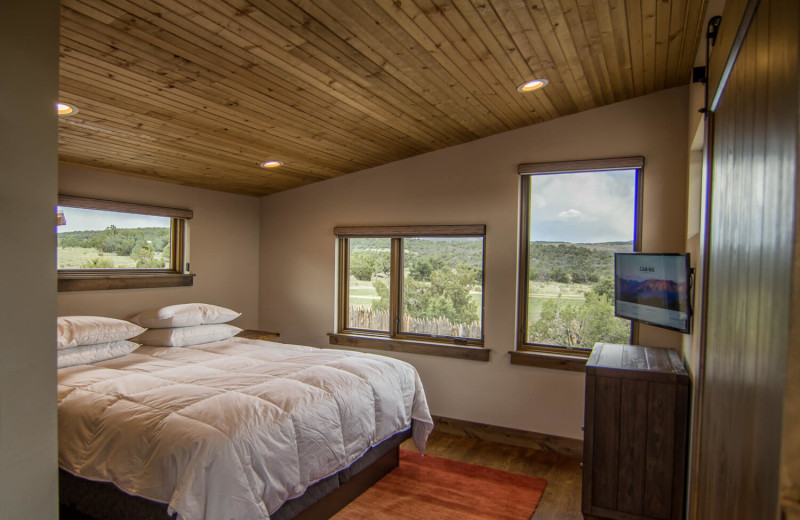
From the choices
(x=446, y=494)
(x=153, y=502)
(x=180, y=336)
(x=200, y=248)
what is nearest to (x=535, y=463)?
(x=446, y=494)

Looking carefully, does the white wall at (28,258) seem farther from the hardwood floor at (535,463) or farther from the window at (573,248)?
the window at (573,248)

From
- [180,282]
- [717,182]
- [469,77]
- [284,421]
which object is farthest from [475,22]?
[180,282]

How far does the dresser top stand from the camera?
8.84 feet

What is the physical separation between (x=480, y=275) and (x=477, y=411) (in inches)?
45.4

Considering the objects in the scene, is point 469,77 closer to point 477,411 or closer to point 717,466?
point 717,466

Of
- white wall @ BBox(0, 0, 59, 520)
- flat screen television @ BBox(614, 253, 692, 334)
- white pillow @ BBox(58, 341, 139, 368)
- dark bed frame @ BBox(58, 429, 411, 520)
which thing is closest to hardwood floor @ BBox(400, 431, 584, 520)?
dark bed frame @ BBox(58, 429, 411, 520)

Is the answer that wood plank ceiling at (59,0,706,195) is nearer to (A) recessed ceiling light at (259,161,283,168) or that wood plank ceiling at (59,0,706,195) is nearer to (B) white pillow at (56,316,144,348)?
(A) recessed ceiling light at (259,161,283,168)

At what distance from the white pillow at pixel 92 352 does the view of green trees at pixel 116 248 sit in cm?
85

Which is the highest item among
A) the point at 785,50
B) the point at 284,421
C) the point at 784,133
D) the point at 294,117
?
the point at 294,117

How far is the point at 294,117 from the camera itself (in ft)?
10.1

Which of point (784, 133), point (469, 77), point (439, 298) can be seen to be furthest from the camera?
point (439, 298)

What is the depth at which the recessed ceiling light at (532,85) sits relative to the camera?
288cm

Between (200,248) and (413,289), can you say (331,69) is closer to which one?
(413,289)

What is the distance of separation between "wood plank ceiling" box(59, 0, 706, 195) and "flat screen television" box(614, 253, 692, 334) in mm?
1169
